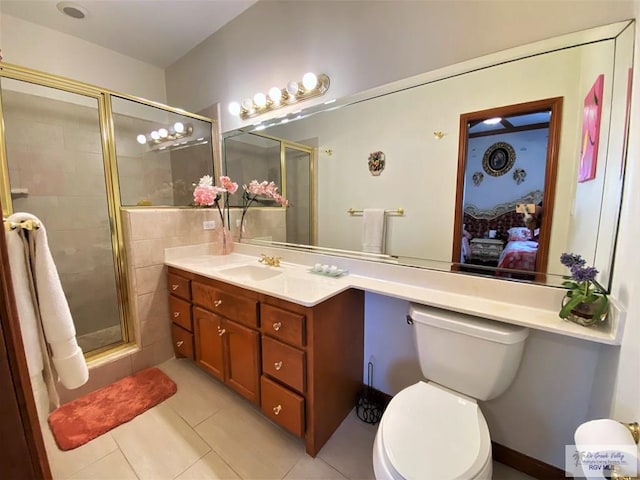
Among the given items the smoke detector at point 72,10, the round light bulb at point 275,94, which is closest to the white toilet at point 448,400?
the round light bulb at point 275,94

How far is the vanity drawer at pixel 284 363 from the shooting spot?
125cm

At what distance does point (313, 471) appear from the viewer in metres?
1.25

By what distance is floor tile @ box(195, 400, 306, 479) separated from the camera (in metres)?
1.27

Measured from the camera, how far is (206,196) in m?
2.01

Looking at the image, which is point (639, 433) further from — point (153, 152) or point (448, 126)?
point (153, 152)

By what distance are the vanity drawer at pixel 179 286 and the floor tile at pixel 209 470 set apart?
927 mm

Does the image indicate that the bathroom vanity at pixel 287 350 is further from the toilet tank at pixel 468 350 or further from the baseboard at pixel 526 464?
the baseboard at pixel 526 464

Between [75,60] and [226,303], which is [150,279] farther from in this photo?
[75,60]

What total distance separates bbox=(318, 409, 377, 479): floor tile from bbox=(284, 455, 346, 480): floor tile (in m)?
0.02

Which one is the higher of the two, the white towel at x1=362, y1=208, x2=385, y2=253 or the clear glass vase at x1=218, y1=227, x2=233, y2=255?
the white towel at x1=362, y1=208, x2=385, y2=253

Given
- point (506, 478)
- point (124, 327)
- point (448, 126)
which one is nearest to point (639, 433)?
point (506, 478)

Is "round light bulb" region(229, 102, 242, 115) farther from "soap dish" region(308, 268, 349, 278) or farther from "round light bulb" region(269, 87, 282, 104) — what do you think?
"soap dish" region(308, 268, 349, 278)

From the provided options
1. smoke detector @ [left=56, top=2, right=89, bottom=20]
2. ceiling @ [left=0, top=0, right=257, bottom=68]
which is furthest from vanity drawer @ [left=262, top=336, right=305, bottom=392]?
smoke detector @ [left=56, top=2, right=89, bottom=20]

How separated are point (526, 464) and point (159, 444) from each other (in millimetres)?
1776
